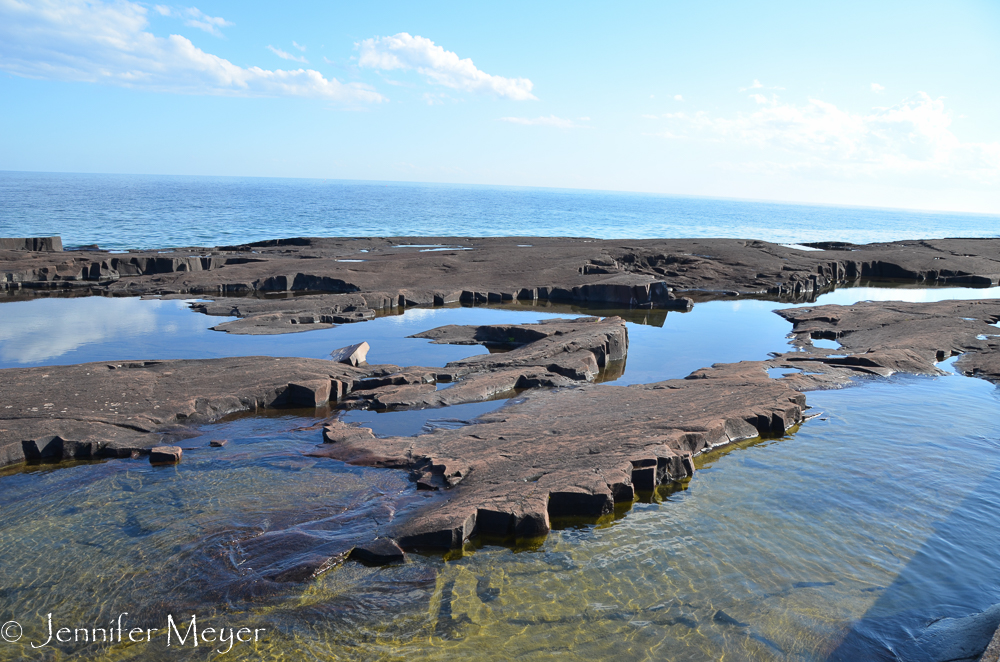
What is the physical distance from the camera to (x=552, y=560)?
230 inches

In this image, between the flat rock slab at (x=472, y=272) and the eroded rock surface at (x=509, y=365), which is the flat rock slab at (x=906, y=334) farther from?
the flat rock slab at (x=472, y=272)

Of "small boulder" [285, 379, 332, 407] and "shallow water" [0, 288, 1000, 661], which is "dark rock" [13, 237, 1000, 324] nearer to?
"small boulder" [285, 379, 332, 407]

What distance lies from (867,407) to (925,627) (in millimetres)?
5657

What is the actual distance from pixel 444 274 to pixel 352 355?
11.5m

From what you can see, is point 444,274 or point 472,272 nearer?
point 444,274

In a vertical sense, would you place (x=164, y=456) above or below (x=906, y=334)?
below

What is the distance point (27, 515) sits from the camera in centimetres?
620

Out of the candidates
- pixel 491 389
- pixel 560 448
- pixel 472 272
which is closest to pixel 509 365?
pixel 491 389

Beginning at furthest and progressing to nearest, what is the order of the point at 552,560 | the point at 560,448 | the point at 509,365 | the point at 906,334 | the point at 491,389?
1. the point at 906,334
2. the point at 509,365
3. the point at 491,389
4. the point at 560,448
5. the point at 552,560

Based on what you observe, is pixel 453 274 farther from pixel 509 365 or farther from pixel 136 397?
pixel 136 397

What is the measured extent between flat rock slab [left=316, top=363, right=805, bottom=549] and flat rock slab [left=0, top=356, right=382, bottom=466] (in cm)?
169

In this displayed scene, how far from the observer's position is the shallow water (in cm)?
482

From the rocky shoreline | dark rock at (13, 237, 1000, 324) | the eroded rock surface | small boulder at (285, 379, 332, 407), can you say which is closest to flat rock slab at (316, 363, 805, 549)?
the rocky shoreline

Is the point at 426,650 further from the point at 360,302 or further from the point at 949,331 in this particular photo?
the point at 949,331
